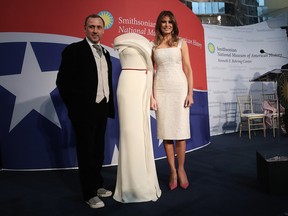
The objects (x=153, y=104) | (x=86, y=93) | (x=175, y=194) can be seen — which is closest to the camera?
(x=86, y=93)

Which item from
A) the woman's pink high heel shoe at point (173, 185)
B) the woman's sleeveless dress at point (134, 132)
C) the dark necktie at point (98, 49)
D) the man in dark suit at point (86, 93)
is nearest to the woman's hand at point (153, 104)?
the woman's sleeveless dress at point (134, 132)

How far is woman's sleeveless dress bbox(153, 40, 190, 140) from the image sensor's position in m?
2.56

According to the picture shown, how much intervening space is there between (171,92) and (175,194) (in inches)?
35.1

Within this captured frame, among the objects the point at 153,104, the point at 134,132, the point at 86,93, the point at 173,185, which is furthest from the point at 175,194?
the point at 86,93

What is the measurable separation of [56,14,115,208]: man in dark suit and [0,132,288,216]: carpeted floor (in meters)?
0.26

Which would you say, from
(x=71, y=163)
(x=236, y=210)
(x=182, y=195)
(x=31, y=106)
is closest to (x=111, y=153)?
(x=71, y=163)

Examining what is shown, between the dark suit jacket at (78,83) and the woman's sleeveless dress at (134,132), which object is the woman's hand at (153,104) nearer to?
the woman's sleeveless dress at (134,132)

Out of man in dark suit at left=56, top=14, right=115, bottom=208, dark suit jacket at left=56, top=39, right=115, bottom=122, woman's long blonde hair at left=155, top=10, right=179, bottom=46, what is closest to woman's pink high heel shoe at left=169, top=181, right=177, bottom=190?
man in dark suit at left=56, top=14, right=115, bottom=208

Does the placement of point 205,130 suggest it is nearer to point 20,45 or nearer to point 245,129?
point 245,129

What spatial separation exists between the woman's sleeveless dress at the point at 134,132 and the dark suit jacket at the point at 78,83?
0.78 ft

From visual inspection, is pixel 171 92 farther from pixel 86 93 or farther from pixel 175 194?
pixel 175 194

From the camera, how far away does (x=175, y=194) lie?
2.49 meters

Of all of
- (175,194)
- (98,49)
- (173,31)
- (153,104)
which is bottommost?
(175,194)

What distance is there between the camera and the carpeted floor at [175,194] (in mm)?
2135
